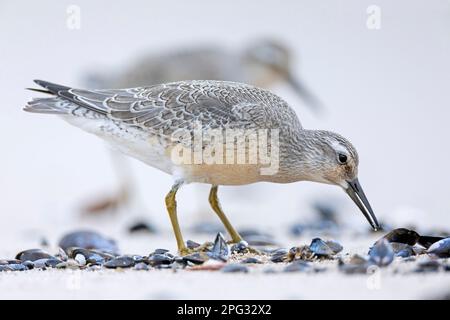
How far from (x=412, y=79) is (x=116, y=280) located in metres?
11.4

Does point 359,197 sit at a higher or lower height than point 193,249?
higher

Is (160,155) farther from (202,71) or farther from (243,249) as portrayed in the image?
(202,71)

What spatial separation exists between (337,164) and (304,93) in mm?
7415

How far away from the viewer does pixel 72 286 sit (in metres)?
4.64

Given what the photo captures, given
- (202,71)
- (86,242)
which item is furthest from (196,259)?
(202,71)

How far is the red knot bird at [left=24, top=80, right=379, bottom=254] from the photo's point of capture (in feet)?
20.1

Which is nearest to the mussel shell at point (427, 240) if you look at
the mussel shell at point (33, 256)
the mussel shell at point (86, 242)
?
the mussel shell at point (86, 242)

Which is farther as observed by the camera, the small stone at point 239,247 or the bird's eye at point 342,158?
the bird's eye at point 342,158

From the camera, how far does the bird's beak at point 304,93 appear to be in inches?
531

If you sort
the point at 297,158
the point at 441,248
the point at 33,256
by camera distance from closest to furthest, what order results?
the point at 441,248
the point at 33,256
the point at 297,158

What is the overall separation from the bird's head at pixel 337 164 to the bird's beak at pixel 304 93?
7.14m

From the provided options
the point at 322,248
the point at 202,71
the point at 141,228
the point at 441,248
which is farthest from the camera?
the point at 202,71

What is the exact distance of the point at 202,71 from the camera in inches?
464

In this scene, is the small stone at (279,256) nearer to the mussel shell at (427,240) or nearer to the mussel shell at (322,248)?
the mussel shell at (322,248)
